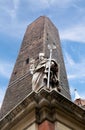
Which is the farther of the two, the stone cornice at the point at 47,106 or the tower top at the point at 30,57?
the tower top at the point at 30,57

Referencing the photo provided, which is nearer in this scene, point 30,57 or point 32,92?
point 32,92

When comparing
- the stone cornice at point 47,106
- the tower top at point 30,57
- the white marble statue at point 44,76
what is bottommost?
the stone cornice at point 47,106

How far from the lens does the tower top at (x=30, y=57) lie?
20.8m

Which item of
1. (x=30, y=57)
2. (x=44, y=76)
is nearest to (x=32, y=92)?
(x=44, y=76)

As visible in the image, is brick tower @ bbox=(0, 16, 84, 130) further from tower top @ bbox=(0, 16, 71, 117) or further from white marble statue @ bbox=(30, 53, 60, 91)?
white marble statue @ bbox=(30, 53, 60, 91)

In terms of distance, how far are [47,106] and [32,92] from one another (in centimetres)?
41

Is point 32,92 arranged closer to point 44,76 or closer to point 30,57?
point 44,76

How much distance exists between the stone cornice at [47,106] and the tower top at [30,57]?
10.4 meters

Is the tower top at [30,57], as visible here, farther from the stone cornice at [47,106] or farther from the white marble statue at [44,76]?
the stone cornice at [47,106]

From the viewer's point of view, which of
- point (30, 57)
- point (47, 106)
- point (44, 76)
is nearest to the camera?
point (47, 106)

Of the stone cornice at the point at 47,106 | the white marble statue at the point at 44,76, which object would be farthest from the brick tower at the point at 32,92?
the white marble statue at the point at 44,76

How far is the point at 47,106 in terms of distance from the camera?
25.8 feet

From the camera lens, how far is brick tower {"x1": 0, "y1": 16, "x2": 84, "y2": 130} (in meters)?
7.83

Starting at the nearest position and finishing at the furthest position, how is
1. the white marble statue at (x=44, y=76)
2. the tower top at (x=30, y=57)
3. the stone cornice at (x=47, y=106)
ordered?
the stone cornice at (x=47, y=106)
the white marble statue at (x=44, y=76)
the tower top at (x=30, y=57)
